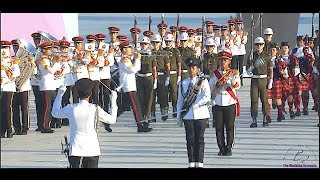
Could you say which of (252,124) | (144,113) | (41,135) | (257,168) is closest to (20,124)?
(41,135)

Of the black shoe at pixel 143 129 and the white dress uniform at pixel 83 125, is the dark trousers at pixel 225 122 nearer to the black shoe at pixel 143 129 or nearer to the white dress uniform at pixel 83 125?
the black shoe at pixel 143 129

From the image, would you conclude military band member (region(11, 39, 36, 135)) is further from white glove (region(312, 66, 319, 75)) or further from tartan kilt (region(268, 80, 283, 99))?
white glove (region(312, 66, 319, 75))

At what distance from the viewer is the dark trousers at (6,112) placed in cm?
1744

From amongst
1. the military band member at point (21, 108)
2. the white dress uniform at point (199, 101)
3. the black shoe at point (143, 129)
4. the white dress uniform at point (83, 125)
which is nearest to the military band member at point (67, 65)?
the military band member at point (21, 108)

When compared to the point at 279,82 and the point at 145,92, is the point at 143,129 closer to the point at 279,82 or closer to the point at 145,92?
the point at 145,92

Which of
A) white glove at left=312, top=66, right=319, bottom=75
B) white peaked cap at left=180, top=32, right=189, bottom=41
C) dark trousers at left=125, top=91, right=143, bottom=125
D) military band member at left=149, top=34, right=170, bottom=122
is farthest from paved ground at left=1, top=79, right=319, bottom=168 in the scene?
white peaked cap at left=180, top=32, right=189, bottom=41

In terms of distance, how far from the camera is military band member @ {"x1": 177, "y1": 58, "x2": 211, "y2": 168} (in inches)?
542

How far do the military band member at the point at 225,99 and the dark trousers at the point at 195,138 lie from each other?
49.1 inches

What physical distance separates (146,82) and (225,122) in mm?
3525

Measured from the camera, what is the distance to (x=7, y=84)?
Result: 1723cm

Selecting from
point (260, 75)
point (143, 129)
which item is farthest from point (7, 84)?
point (260, 75)

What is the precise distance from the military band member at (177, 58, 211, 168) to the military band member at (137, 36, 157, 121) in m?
4.49

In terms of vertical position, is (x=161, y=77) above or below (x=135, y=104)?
above

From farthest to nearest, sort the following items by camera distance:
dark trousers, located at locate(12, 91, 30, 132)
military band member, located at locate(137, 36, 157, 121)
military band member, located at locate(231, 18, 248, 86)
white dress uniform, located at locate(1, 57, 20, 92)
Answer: military band member, located at locate(231, 18, 248, 86), military band member, located at locate(137, 36, 157, 121), dark trousers, located at locate(12, 91, 30, 132), white dress uniform, located at locate(1, 57, 20, 92)
